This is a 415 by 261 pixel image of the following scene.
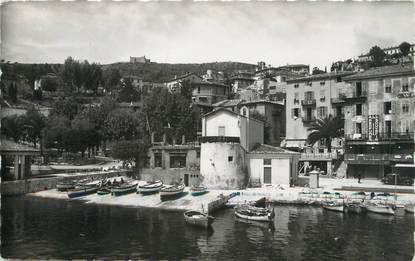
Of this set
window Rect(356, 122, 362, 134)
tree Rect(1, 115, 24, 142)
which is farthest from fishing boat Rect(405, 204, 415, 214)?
tree Rect(1, 115, 24, 142)

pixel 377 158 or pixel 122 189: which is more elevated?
pixel 377 158

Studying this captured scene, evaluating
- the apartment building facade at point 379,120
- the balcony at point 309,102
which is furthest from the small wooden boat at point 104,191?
the balcony at point 309,102

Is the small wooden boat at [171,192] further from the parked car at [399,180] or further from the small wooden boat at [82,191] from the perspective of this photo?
the parked car at [399,180]

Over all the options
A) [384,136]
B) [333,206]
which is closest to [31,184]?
[333,206]

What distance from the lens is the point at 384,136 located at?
6353 centimetres

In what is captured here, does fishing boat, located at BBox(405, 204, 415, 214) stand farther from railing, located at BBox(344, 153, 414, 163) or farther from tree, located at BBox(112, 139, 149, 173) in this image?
tree, located at BBox(112, 139, 149, 173)

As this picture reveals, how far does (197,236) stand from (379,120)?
40.6 metres

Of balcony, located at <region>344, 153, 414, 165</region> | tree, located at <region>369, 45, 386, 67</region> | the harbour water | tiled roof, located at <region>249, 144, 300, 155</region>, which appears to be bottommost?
the harbour water

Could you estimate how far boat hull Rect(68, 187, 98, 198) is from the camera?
2162 inches

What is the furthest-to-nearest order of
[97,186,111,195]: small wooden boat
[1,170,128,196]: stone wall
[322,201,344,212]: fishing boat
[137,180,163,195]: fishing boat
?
1. [97,186,111,195]: small wooden boat
2. [137,180,163,195]: fishing boat
3. [1,170,128,196]: stone wall
4. [322,201,344,212]: fishing boat

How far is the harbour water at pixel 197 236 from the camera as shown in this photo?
2962cm

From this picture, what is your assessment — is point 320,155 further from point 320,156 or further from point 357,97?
point 357,97

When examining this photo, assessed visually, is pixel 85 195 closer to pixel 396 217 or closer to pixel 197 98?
pixel 396 217

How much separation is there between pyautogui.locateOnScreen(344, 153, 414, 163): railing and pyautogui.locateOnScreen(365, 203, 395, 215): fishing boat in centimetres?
1822
